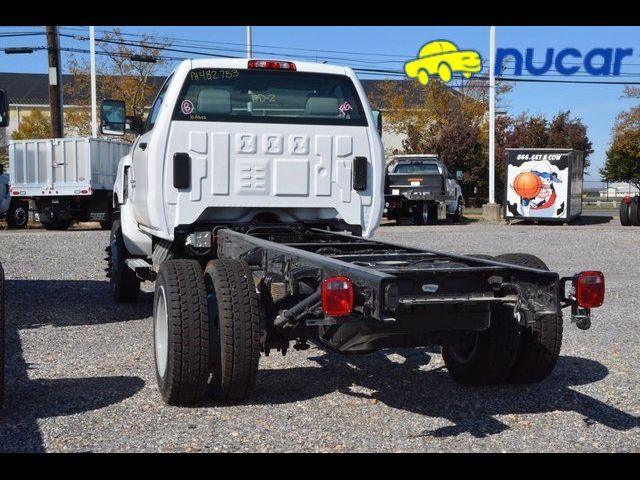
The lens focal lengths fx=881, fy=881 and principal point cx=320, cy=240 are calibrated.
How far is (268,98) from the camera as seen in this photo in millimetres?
7621

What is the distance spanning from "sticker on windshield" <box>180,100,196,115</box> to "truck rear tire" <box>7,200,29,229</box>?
21.0 metres

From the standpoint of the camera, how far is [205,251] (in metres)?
7.39

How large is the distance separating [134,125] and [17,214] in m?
19.7

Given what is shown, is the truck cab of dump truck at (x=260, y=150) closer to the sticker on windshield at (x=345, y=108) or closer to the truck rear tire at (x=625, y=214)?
the sticker on windshield at (x=345, y=108)

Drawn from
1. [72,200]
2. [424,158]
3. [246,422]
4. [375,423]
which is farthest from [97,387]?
[424,158]

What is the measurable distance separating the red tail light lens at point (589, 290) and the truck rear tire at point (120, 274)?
19.8 feet

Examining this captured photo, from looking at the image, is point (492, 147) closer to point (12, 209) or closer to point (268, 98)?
point (12, 209)

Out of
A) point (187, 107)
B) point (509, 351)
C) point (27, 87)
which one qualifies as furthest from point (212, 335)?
point (27, 87)

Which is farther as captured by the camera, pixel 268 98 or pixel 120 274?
pixel 120 274

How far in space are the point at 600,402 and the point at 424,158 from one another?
2309 cm

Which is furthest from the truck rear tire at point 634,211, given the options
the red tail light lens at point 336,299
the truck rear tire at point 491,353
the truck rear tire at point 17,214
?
the red tail light lens at point 336,299

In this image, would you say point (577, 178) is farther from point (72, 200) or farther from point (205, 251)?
point (205, 251)

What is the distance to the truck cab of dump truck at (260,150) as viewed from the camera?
285 inches
